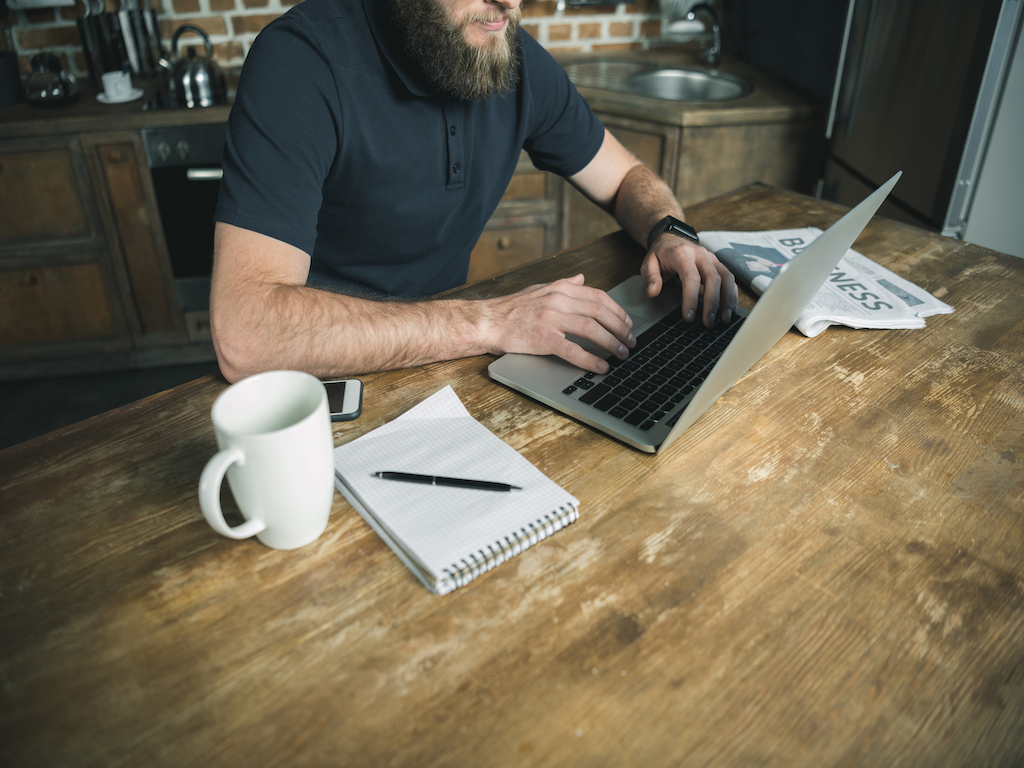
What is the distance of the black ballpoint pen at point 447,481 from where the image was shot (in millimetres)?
672

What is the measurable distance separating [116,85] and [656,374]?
225 centimetres

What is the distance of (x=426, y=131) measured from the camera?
1.20m

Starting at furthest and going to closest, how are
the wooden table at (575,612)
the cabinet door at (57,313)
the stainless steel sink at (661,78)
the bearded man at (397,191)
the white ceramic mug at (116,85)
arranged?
the stainless steel sink at (661,78), the cabinet door at (57,313), the white ceramic mug at (116,85), the bearded man at (397,191), the wooden table at (575,612)

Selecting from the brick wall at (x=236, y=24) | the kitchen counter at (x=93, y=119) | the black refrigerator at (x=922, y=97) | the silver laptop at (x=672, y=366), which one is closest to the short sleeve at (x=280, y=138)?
the silver laptop at (x=672, y=366)


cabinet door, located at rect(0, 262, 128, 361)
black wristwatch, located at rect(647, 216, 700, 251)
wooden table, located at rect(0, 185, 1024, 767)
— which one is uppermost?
black wristwatch, located at rect(647, 216, 700, 251)

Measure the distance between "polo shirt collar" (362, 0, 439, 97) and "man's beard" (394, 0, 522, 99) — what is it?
0.06ft

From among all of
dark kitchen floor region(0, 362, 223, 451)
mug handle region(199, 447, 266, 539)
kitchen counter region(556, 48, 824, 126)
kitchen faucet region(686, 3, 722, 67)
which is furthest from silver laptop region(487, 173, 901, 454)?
kitchen faucet region(686, 3, 722, 67)

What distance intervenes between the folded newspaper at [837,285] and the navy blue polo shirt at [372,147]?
443mm

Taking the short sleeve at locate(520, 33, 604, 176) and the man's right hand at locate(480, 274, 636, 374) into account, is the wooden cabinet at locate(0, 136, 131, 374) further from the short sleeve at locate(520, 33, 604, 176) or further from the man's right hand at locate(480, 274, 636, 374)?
the man's right hand at locate(480, 274, 636, 374)

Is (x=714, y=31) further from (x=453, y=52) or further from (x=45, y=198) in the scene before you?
(x=45, y=198)

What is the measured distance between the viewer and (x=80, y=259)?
2.31 metres

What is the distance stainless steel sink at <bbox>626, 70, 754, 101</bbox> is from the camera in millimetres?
2635

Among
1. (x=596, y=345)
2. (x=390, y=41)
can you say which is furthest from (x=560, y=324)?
(x=390, y=41)

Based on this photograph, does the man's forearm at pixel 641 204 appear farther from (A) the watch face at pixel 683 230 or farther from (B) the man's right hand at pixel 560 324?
(B) the man's right hand at pixel 560 324
